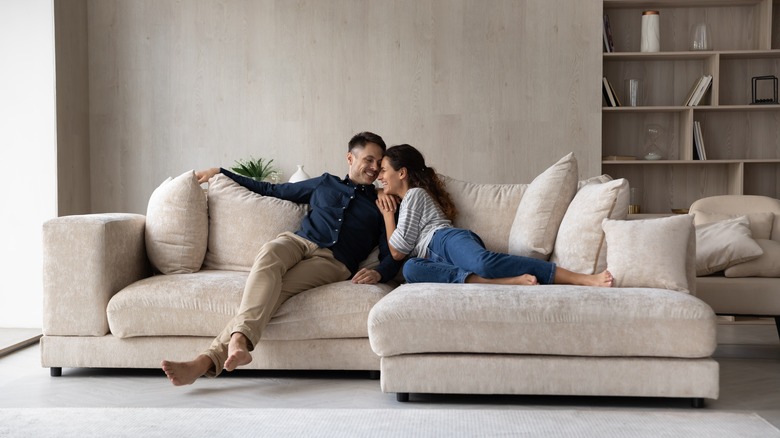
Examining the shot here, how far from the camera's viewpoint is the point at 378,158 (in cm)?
375

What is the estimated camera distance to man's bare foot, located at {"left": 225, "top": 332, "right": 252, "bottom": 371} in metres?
2.86

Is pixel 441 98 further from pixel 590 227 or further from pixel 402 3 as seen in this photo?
pixel 590 227

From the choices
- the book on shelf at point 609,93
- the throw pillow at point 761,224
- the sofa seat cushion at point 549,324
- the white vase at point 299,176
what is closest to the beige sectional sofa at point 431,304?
the sofa seat cushion at point 549,324

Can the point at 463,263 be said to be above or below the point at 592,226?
below

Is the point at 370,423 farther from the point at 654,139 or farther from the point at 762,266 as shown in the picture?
the point at 654,139

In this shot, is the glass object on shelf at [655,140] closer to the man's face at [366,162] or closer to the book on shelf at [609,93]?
the book on shelf at [609,93]

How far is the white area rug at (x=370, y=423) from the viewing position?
95.0 inches

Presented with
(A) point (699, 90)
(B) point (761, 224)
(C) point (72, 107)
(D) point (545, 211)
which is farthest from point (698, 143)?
(C) point (72, 107)

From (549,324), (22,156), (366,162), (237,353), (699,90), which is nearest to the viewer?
(549,324)

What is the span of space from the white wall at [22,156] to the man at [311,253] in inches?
63.3

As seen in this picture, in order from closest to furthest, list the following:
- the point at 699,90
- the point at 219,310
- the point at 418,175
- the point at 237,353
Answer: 1. the point at 237,353
2. the point at 219,310
3. the point at 418,175
4. the point at 699,90

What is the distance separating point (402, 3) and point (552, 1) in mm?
990

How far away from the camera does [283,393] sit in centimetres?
298

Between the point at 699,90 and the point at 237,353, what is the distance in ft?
12.4
